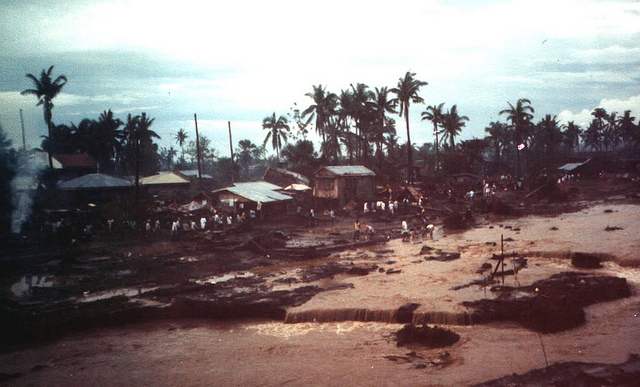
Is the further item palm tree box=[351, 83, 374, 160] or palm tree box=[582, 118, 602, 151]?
palm tree box=[582, 118, 602, 151]

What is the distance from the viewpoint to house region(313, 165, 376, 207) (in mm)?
42906

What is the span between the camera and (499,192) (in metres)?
52.8

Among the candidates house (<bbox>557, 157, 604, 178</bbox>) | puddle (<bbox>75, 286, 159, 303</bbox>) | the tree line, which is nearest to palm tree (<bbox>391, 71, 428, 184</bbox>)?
the tree line

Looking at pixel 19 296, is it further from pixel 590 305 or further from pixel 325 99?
pixel 325 99

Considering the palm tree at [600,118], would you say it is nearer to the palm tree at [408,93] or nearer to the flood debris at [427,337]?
the palm tree at [408,93]

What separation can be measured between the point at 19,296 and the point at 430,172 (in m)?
59.5

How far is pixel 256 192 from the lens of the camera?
1539 inches

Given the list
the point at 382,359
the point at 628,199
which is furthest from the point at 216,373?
the point at 628,199

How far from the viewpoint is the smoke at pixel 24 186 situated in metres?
31.7

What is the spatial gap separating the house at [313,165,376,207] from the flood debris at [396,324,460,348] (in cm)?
2896

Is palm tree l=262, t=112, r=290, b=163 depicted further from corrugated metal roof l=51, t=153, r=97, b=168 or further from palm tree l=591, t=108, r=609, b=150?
palm tree l=591, t=108, r=609, b=150

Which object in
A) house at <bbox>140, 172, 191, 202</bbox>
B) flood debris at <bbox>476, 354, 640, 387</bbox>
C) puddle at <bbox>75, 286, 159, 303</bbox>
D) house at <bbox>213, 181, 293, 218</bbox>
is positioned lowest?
flood debris at <bbox>476, 354, 640, 387</bbox>

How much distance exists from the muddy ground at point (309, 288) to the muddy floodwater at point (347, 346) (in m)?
0.09

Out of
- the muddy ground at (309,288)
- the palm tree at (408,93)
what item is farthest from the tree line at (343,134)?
the muddy ground at (309,288)
